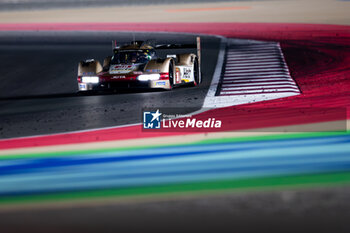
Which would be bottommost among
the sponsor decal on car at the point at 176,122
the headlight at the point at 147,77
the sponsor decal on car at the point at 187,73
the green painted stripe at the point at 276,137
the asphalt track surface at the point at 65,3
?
the asphalt track surface at the point at 65,3

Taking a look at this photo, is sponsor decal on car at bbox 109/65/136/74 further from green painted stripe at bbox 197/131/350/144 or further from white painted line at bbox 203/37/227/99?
green painted stripe at bbox 197/131/350/144

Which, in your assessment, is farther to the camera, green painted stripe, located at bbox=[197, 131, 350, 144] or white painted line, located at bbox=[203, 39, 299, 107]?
white painted line, located at bbox=[203, 39, 299, 107]

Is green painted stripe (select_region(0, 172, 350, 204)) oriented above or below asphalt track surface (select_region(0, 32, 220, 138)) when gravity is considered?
above

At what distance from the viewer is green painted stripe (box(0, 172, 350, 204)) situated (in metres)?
A: 6.44

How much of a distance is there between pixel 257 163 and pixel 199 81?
8.37 m

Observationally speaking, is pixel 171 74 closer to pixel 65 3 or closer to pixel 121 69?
pixel 121 69

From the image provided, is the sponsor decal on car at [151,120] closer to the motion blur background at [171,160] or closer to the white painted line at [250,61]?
the motion blur background at [171,160]

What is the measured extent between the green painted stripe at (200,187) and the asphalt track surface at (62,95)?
4.05 meters

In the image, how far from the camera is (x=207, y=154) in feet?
26.8

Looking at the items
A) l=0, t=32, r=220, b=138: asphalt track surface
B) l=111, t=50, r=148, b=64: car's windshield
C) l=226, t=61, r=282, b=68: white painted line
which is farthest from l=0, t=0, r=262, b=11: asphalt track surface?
l=111, t=50, r=148, b=64: car's windshield

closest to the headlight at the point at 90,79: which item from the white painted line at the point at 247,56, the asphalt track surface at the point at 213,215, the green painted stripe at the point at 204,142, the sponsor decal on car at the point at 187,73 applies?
the sponsor decal on car at the point at 187,73

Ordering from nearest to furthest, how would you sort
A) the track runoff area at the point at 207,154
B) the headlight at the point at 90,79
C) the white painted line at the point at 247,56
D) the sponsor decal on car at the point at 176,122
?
the track runoff area at the point at 207,154 → the sponsor decal on car at the point at 176,122 → the headlight at the point at 90,79 → the white painted line at the point at 247,56

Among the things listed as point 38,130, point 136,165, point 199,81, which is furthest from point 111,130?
point 199,81

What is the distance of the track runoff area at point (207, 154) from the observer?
22.1 ft
